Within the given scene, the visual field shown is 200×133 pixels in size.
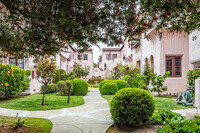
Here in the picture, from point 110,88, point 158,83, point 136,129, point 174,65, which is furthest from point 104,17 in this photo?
point 174,65

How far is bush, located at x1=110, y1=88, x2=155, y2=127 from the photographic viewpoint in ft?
12.2

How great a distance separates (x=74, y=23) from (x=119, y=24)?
3.14ft

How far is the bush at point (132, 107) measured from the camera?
3727 millimetres

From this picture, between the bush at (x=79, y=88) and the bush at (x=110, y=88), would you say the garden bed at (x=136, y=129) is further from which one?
the bush at (x=110, y=88)

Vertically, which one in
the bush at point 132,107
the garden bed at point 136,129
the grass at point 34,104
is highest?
the bush at point 132,107

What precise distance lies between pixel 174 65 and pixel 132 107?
8.90 meters

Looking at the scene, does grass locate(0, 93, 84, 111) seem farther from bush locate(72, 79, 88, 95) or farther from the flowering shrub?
bush locate(72, 79, 88, 95)

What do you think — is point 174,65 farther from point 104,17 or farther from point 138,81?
point 104,17

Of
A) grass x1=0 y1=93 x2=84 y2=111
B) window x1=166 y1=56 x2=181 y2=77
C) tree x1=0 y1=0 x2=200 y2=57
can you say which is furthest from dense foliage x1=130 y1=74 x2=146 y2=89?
tree x1=0 y1=0 x2=200 y2=57

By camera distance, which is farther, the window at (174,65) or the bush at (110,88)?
the bush at (110,88)

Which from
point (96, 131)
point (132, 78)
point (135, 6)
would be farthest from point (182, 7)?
point (132, 78)

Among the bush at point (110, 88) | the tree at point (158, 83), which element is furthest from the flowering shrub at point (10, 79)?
the tree at point (158, 83)

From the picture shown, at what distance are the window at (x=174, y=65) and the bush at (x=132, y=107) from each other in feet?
27.3

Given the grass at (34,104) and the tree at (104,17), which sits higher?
the tree at (104,17)
